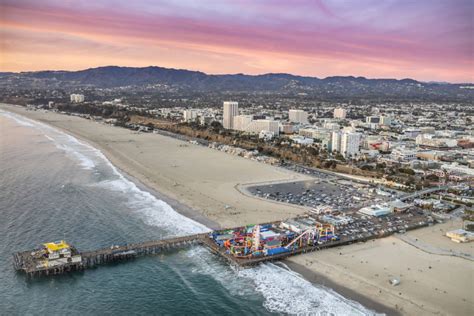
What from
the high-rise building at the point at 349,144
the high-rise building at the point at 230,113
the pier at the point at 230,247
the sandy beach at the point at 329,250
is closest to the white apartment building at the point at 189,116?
the high-rise building at the point at 230,113

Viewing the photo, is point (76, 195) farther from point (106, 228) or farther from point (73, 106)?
point (73, 106)

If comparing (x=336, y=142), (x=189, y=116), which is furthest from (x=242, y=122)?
(x=336, y=142)

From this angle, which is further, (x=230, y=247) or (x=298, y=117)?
(x=298, y=117)

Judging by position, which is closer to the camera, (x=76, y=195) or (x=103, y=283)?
(x=103, y=283)

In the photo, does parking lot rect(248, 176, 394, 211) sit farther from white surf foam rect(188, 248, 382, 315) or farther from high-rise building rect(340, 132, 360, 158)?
high-rise building rect(340, 132, 360, 158)

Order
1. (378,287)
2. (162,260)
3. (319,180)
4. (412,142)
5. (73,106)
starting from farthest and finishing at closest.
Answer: (73,106), (412,142), (319,180), (162,260), (378,287)

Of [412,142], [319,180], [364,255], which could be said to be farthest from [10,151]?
[412,142]

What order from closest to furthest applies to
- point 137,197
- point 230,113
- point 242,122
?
point 137,197
point 242,122
point 230,113

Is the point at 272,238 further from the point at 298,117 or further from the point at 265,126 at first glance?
the point at 298,117
